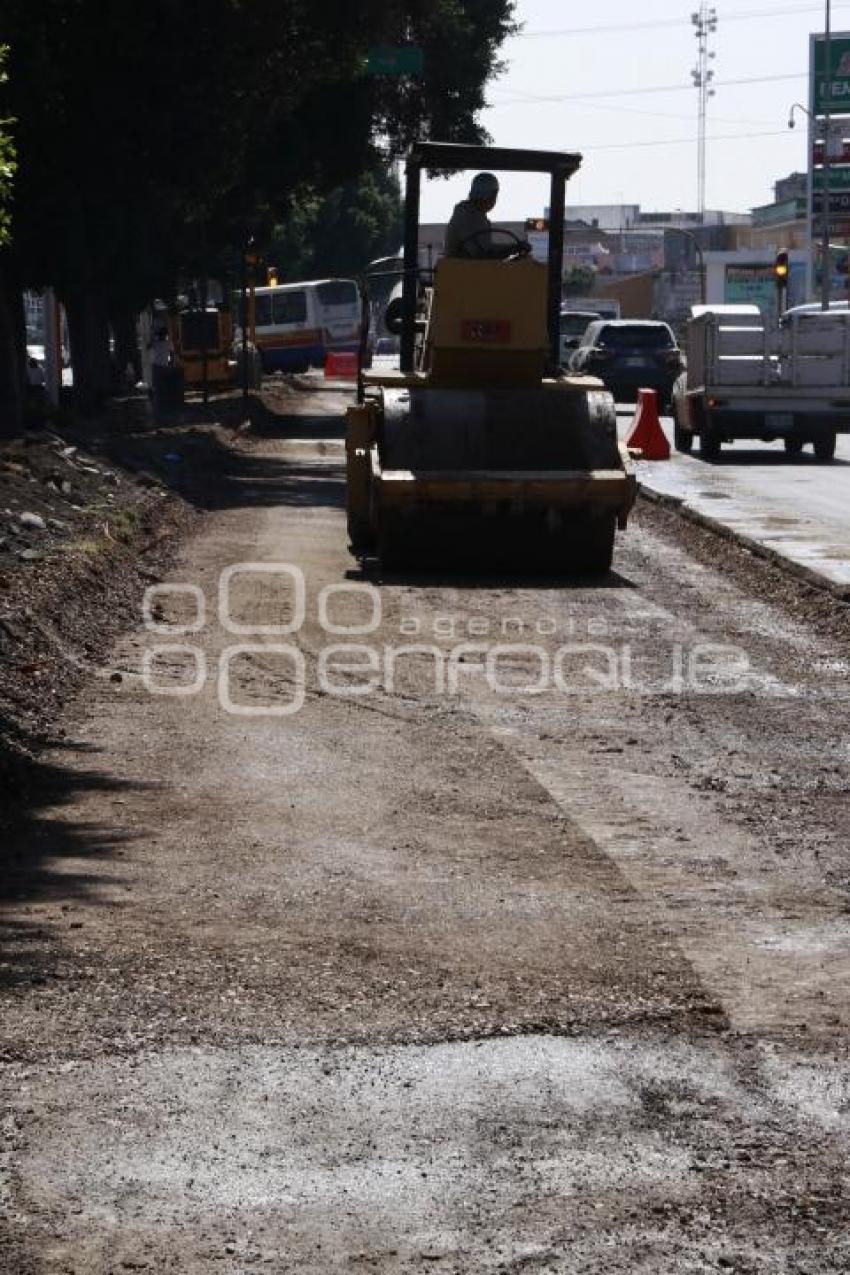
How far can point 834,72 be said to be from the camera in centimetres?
Answer: 9125

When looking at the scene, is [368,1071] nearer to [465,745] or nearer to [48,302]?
[465,745]

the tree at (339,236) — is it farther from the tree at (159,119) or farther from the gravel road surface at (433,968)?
the gravel road surface at (433,968)

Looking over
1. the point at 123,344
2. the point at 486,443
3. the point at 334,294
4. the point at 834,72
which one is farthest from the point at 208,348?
the point at 834,72

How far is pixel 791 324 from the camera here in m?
30.4

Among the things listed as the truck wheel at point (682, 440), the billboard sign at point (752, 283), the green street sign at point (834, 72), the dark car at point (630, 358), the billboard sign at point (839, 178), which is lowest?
the billboard sign at point (752, 283)

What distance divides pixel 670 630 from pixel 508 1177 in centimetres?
960

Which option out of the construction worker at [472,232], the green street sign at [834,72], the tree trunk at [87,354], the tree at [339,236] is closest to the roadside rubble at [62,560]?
the construction worker at [472,232]

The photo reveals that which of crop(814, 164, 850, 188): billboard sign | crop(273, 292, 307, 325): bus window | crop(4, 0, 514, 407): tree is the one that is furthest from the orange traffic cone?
crop(814, 164, 850, 188): billboard sign

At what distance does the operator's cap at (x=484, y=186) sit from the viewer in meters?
17.5

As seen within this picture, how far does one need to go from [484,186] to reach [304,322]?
5910cm

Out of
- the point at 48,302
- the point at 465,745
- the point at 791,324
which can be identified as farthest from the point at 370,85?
the point at 465,745

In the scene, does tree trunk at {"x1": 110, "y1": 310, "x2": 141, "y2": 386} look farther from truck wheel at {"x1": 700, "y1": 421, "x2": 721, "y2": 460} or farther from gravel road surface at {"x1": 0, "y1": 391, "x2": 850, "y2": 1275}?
gravel road surface at {"x1": 0, "y1": 391, "x2": 850, "y2": 1275}

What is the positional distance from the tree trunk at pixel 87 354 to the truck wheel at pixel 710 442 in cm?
1069

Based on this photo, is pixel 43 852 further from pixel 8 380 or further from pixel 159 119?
pixel 159 119
